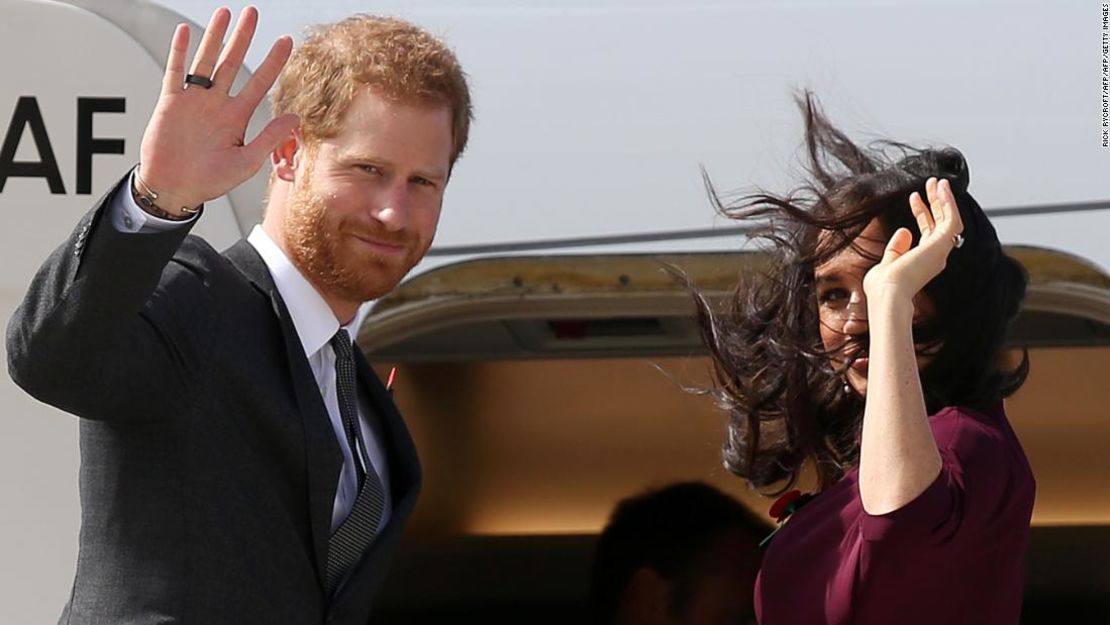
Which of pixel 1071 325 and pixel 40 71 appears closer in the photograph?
pixel 40 71

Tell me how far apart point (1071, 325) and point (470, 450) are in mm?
1648

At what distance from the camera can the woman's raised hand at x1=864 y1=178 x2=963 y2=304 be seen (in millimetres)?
1554

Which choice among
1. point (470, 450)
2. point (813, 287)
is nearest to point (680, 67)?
point (813, 287)

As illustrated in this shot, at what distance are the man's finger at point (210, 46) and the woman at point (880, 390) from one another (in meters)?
0.67

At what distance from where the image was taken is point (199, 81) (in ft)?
4.61

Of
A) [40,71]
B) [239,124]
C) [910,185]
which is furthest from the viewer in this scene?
[40,71]

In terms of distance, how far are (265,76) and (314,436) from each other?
36cm

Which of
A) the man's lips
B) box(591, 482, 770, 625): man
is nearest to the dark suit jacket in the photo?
the man's lips

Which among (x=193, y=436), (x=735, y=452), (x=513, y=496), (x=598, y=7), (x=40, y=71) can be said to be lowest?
(x=513, y=496)

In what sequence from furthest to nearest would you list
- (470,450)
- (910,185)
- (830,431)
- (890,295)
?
(470,450)
(830,431)
(910,185)
(890,295)

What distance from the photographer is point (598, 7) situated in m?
2.08

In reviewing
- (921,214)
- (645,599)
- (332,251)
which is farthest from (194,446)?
(645,599)

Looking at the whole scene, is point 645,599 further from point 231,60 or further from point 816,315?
point 231,60

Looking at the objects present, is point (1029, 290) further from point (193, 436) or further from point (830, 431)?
point (193, 436)
